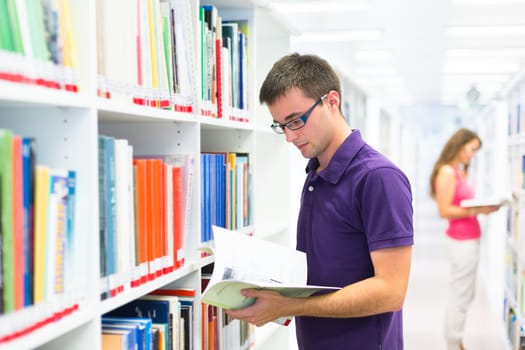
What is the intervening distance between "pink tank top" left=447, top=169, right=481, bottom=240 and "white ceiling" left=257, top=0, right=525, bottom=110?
1.14m

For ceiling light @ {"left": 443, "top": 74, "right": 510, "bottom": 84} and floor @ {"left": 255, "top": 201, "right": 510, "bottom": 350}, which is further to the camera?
ceiling light @ {"left": 443, "top": 74, "right": 510, "bottom": 84}

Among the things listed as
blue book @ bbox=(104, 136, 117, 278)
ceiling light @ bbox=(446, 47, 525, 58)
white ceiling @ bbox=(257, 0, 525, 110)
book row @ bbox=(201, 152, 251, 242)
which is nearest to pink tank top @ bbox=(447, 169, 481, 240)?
white ceiling @ bbox=(257, 0, 525, 110)

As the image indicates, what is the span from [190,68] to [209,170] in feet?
1.07

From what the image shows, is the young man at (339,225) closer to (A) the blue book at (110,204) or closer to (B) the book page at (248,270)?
(B) the book page at (248,270)

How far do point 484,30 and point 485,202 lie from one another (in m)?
3.48

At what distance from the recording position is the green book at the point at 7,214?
90 cm

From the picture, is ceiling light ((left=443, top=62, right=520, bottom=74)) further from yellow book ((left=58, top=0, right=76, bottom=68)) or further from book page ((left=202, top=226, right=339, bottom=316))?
yellow book ((left=58, top=0, right=76, bottom=68))

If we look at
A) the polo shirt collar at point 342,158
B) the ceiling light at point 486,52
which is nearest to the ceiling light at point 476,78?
the ceiling light at point 486,52

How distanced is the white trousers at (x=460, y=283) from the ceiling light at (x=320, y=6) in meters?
2.73

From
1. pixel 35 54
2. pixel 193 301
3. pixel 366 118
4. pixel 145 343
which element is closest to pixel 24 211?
pixel 35 54

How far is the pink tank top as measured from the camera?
3775 mm

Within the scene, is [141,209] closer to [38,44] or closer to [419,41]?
[38,44]

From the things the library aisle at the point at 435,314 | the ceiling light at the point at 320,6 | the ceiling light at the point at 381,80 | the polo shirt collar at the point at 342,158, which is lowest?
the library aisle at the point at 435,314

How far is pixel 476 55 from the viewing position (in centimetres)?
824
